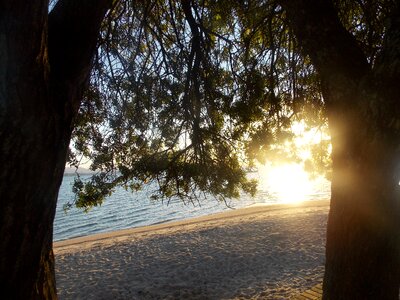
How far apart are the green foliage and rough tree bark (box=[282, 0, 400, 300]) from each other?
2.78 m

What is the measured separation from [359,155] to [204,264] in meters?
8.91

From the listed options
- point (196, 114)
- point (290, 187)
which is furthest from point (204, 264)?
point (290, 187)

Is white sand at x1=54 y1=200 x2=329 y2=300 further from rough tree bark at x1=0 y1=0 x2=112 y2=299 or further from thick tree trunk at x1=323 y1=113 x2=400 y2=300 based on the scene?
rough tree bark at x1=0 y1=0 x2=112 y2=299

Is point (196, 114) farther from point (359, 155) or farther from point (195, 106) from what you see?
point (359, 155)

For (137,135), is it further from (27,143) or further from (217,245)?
(217,245)

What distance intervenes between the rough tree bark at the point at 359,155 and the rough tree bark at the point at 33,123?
181 centimetres

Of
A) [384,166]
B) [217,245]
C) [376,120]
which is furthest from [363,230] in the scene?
[217,245]

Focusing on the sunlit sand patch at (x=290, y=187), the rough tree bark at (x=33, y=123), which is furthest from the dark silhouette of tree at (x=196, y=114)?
the sunlit sand patch at (x=290, y=187)

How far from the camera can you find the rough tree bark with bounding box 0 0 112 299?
1737mm

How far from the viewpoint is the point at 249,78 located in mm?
5836

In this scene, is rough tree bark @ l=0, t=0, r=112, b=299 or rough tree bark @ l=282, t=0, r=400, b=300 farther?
rough tree bark @ l=282, t=0, r=400, b=300

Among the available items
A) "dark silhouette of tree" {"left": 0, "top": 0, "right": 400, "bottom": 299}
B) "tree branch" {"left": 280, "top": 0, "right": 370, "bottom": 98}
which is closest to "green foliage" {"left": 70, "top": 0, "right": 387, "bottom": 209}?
"dark silhouette of tree" {"left": 0, "top": 0, "right": 400, "bottom": 299}

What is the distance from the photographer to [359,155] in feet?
8.82

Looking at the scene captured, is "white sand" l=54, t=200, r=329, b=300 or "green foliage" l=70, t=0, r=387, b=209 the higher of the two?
"green foliage" l=70, t=0, r=387, b=209
